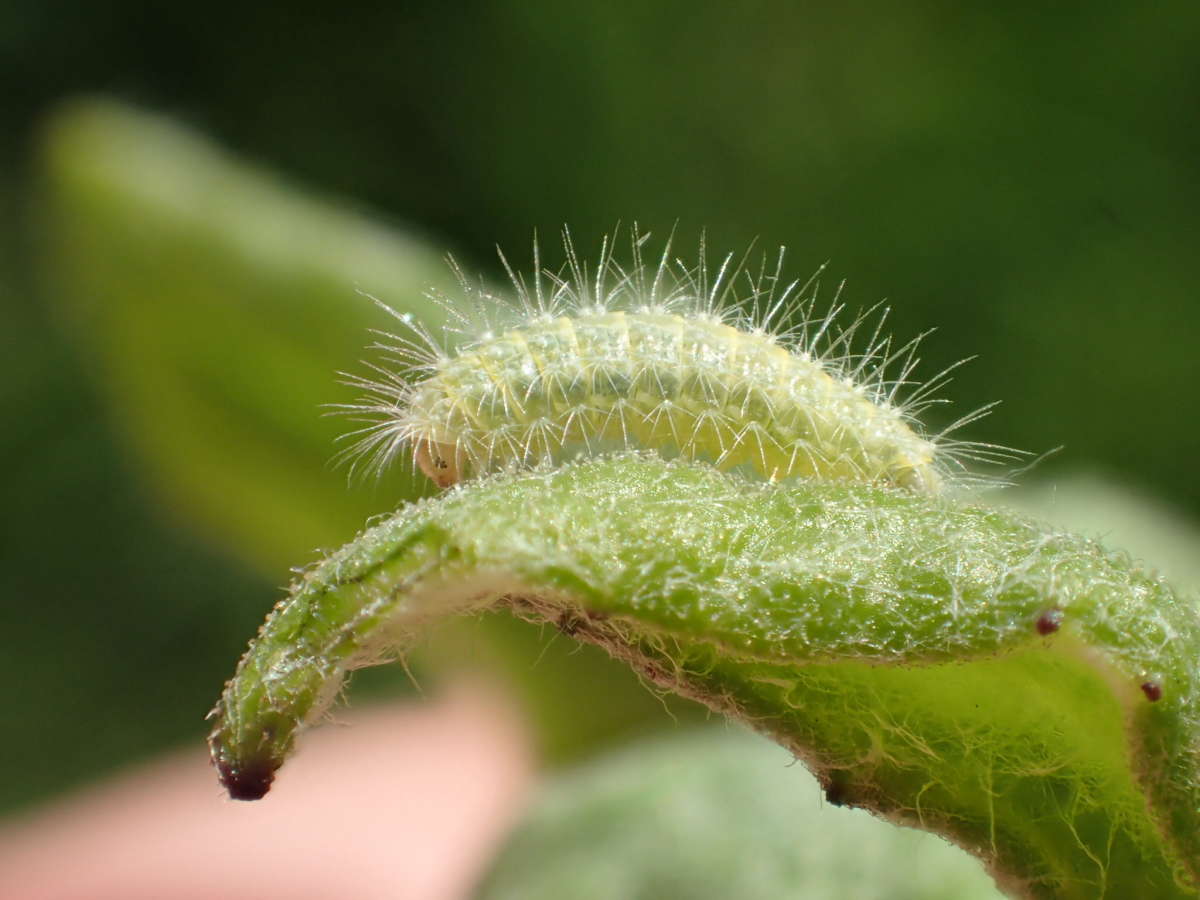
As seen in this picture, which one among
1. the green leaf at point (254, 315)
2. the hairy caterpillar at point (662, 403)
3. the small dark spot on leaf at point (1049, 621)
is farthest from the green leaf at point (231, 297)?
the small dark spot on leaf at point (1049, 621)

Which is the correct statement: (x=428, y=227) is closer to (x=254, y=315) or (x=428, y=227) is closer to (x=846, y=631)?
(x=254, y=315)

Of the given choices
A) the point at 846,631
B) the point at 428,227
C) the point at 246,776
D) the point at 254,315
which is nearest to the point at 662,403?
the point at 846,631

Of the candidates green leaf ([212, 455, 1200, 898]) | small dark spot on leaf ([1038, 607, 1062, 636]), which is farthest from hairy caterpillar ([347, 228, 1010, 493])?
small dark spot on leaf ([1038, 607, 1062, 636])

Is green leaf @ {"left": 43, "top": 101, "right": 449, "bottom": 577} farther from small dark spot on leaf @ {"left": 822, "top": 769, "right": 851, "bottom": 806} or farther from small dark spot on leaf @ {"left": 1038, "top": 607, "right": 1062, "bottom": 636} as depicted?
small dark spot on leaf @ {"left": 1038, "top": 607, "right": 1062, "bottom": 636}

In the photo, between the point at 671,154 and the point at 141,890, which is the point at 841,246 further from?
the point at 141,890

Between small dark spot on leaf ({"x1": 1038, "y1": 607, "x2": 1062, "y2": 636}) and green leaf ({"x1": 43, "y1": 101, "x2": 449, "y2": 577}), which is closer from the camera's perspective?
small dark spot on leaf ({"x1": 1038, "y1": 607, "x2": 1062, "y2": 636})

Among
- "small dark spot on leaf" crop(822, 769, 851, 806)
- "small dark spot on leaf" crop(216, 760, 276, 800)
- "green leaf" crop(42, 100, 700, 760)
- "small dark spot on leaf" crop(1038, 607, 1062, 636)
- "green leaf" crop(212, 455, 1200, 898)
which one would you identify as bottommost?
"green leaf" crop(42, 100, 700, 760)

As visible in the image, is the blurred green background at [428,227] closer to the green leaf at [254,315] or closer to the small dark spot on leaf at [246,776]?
the green leaf at [254,315]
